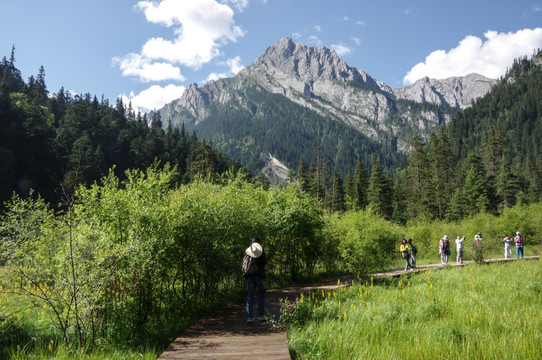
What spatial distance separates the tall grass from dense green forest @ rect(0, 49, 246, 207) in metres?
19.5

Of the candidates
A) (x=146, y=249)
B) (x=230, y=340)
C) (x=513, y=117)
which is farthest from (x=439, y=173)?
(x=513, y=117)

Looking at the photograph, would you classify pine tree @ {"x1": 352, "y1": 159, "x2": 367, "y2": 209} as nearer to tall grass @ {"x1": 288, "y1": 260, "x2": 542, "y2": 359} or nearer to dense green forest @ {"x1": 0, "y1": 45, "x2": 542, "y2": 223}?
dense green forest @ {"x1": 0, "y1": 45, "x2": 542, "y2": 223}

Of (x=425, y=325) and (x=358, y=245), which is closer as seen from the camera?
(x=425, y=325)

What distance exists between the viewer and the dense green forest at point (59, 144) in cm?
4725

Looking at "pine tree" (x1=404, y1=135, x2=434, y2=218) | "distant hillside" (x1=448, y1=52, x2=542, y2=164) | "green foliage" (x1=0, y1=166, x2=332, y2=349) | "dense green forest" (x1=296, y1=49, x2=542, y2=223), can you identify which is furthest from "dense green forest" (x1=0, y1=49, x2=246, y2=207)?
"distant hillside" (x1=448, y1=52, x2=542, y2=164)

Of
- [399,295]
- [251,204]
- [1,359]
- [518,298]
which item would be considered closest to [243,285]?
[251,204]

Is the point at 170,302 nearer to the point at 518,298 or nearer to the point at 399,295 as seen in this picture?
the point at 399,295

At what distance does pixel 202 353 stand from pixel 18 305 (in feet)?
14.1

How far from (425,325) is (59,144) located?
68176 millimetres

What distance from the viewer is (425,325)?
6016 millimetres

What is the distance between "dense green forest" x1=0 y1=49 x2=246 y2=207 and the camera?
155 feet

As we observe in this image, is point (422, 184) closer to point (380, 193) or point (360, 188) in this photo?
point (380, 193)

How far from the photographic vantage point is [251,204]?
11000 mm

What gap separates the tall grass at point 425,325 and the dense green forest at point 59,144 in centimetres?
1946
